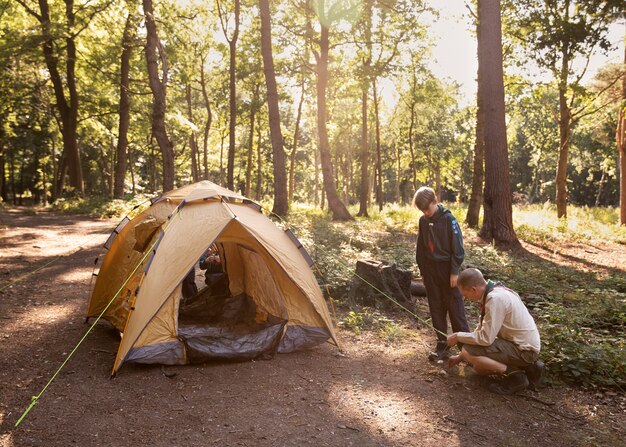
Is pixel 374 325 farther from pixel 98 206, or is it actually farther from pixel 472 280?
pixel 98 206

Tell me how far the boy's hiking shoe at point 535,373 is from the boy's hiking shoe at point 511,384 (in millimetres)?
78

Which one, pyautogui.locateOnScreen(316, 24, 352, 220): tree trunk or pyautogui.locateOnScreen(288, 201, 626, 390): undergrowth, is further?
pyautogui.locateOnScreen(316, 24, 352, 220): tree trunk

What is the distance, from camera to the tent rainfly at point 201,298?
5.36m

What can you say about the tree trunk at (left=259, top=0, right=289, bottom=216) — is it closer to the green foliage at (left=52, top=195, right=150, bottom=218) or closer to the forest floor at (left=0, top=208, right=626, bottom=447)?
the green foliage at (left=52, top=195, right=150, bottom=218)

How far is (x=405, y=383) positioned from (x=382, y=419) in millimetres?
893

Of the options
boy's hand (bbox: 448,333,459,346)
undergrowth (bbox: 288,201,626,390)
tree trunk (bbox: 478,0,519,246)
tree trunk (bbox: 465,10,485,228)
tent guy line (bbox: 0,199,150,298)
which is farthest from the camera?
tree trunk (bbox: 465,10,485,228)

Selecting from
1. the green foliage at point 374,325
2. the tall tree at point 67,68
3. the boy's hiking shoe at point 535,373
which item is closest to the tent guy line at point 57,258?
the green foliage at point 374,325

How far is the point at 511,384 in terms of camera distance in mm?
4789

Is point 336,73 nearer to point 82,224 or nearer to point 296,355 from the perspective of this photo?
point 82,224

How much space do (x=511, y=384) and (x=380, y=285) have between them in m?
3.28

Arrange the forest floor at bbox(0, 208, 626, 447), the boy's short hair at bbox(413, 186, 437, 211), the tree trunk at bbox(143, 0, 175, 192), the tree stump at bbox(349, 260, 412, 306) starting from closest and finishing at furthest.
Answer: the forest floor at bbox(0, 208, 626, 447) → the boy's short hair at bbox(413, 186, 437, 211) → the tree stump at bbox(349, 260, 412, 306) → the tree trunk at bbox(143, 0, 175, 192)

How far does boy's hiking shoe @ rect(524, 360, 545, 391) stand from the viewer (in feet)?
15.7

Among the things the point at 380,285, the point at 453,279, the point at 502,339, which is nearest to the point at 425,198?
the point at 453,279

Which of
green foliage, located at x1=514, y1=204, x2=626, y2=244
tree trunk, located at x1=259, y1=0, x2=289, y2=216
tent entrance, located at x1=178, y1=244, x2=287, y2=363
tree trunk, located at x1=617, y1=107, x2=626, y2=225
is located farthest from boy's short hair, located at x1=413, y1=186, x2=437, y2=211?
tree trunk, located at x1=617, y1=107, x2=626, y2=225
